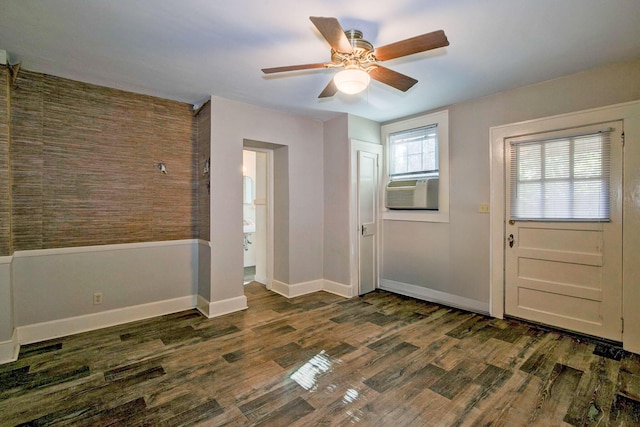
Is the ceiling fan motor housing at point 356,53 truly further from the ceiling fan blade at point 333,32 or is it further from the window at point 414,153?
the window at point 414,153

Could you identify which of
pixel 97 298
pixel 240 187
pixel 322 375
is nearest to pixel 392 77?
pixel 240 187

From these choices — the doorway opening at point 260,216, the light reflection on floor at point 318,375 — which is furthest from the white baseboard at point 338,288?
the light reflection on floor at point 318,375

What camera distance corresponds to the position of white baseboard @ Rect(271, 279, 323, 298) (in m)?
4.24

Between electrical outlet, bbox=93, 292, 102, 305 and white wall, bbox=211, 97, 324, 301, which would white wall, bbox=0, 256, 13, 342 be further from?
white wall, bbox=211, 97, 324, 301

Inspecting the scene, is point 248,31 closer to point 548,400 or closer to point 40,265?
point 40,265

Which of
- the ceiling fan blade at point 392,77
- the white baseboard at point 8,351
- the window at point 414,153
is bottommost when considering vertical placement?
the white baseboard at point 8,351

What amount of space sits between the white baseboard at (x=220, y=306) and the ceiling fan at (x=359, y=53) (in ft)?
8.57

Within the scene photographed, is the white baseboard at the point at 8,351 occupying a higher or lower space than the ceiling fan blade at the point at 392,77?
lower

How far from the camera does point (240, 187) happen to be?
3701 mm

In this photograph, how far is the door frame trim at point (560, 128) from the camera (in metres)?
2.66

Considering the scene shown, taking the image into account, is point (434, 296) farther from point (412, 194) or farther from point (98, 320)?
point (98, 320)

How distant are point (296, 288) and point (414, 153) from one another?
247 cm

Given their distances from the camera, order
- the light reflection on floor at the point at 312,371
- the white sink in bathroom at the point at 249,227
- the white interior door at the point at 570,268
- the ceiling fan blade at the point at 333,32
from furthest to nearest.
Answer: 1. the white sink in bathroom at the point at 249,227
2. the white interior door at the point at 570,268
3. the light reflection on floor at the point at 312,371
4. the ceiling fan blade at the point at 333,32

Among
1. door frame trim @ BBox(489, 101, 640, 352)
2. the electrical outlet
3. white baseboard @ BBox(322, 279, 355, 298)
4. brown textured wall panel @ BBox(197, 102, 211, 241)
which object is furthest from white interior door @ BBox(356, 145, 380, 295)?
the electrical outlet
